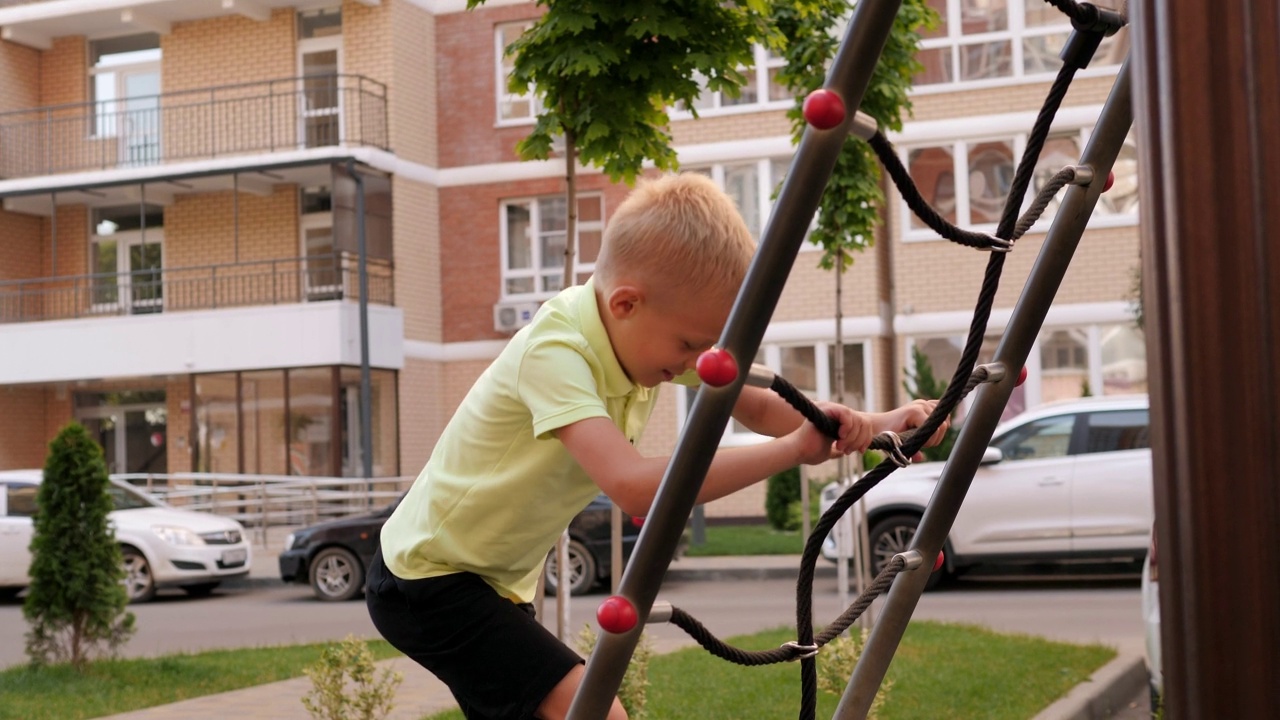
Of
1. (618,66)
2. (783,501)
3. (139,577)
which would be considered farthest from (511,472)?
(783,501)

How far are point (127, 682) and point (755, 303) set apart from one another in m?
7.50

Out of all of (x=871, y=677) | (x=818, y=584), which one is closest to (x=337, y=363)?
(x=818, y=584)

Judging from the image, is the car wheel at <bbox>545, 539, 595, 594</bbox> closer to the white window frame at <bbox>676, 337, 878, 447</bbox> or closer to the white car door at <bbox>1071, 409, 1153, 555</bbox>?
the white car door at <bbox>1071, 409, 1153, 555</bbox>

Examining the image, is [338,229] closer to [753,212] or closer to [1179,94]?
[753,212]

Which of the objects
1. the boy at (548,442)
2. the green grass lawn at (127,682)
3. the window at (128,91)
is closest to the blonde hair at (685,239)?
the boy at (548,442)

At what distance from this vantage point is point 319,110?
2616 centimetres

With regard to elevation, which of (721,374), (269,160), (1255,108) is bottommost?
(721,374)

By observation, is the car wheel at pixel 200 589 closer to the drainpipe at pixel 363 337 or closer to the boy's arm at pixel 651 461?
the drainpipe at pixel 363 337

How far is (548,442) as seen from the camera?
101 inches

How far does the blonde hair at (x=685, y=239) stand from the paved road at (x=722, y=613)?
725 centimetres

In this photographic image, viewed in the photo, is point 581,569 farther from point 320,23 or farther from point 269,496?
point 320,23

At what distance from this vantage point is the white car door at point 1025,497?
12.7m

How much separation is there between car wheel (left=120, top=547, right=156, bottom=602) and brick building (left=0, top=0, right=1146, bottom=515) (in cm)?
856

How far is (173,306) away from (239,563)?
37.5 feet
